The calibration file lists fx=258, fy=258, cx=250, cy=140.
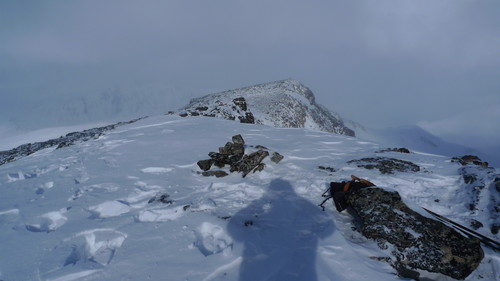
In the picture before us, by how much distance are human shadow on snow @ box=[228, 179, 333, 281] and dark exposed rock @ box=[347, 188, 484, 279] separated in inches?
36.9

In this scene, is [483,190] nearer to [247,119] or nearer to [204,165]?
[204,165]

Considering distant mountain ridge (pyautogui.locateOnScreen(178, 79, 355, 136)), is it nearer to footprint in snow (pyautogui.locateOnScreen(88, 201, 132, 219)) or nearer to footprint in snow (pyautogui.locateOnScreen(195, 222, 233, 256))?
footprint in snow (pyautogui.locateOnScreen(88, 201, 132, 219))

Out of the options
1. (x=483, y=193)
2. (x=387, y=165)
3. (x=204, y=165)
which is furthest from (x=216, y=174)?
(x=483, y=193)

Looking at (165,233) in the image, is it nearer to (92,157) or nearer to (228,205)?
(228,205)

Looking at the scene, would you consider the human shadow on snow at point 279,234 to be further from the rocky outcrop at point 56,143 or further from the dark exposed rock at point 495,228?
the rocky outcrop at point 56,143

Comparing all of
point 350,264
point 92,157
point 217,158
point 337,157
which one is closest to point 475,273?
point 350,264

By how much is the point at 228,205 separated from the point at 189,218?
1.12 meters

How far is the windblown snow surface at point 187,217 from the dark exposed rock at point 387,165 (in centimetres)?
36

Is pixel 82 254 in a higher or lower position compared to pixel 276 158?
lower

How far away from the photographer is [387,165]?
30.6 feet

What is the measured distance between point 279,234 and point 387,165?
19.5ft

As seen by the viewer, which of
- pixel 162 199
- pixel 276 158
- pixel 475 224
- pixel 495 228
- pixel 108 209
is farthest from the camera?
pixel 276 158

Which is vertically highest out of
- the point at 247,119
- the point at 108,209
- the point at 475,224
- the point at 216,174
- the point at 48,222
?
the point at 247,119

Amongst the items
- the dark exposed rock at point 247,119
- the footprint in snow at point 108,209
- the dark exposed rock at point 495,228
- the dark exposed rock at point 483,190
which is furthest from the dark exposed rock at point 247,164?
the dark exposed rock at point 247,119
